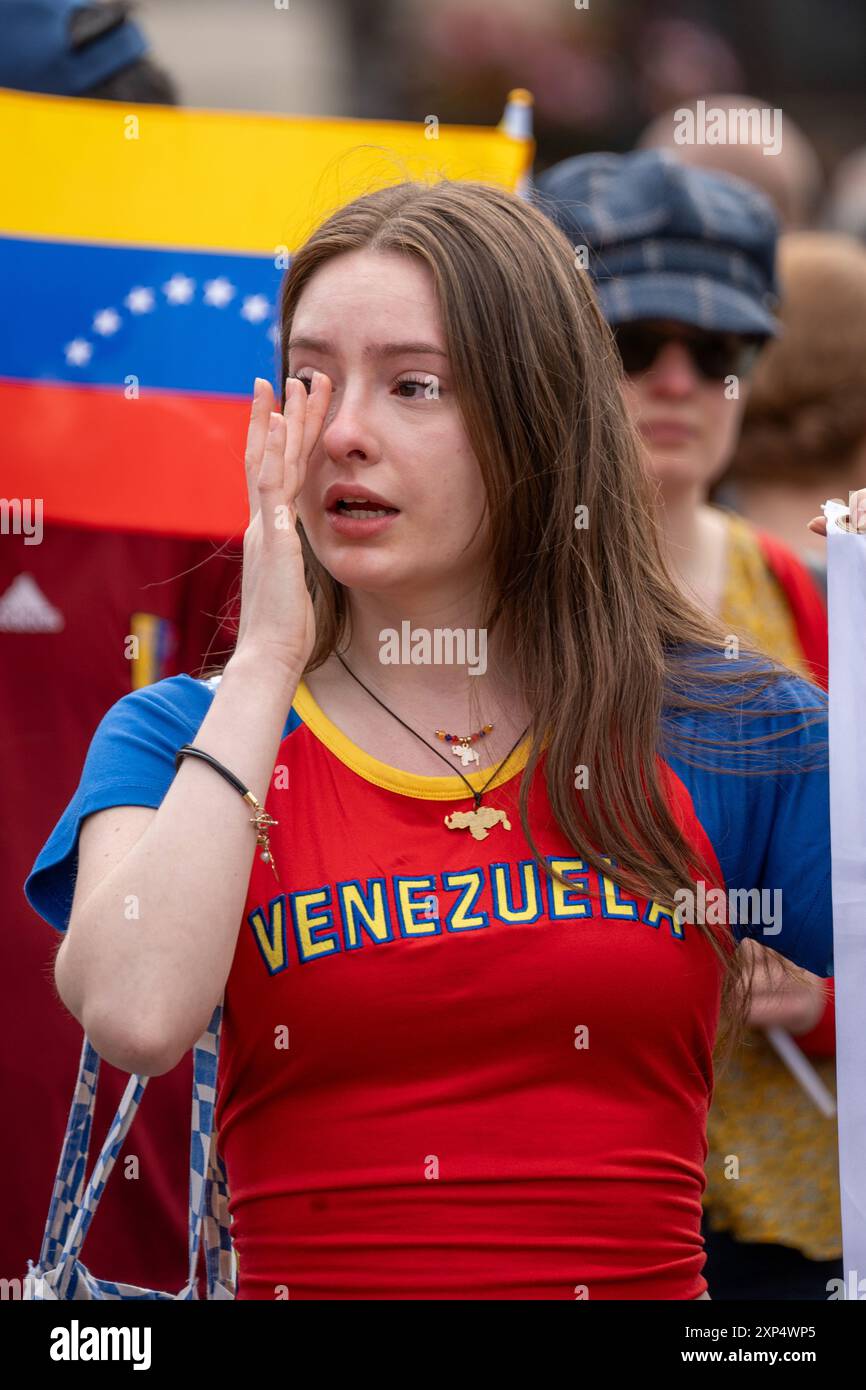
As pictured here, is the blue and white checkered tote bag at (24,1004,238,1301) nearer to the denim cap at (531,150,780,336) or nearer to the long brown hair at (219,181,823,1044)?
the long brown hair at (219,181,823,1044)

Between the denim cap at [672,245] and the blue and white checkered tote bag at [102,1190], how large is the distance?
1774 mm

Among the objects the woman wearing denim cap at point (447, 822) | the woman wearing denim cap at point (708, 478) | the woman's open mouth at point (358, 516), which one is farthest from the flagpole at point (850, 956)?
the woman wearing denim cap at point (708, 478)

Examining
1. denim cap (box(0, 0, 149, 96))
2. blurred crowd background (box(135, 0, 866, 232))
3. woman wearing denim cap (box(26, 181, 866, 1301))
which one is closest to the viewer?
woman wearing denim cap (box(26, 181, 866, 1301))

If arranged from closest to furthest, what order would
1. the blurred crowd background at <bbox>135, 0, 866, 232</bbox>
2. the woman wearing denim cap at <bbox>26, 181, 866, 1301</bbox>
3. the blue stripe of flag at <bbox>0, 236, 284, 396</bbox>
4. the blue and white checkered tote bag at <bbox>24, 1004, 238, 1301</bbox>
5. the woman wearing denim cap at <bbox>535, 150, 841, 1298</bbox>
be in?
the woman wearing denim cap at <bbox>26, 181, 866, 1301</bbox>, the blue and white checkered tote bag at <bbox>24, 1004, 238, 1301</bbox>, the woman wearing denim cap at <bbox>535, 150, 841, 1298</bbox>, the blue stripe of flag at <bbox>0, 236, 284, 396</bbox>, the blurred crowd background at <bbox>135, 0, 866, 232</bbox>

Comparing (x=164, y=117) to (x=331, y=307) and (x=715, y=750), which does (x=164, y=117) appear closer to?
(x=331, y=307)

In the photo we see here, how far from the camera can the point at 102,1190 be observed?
2.36 metres

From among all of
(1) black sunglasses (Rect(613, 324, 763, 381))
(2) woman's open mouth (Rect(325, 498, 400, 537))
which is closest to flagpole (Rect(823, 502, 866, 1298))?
(2) woman's open mouth (Rect(325, 498, 400, 537))

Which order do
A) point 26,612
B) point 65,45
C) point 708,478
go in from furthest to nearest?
1. point 708,478
2. point 65,45
3. point 26,612

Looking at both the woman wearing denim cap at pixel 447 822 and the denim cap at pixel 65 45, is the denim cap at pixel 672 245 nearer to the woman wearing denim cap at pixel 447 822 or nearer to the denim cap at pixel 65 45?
the denim cap at pixel 65 45

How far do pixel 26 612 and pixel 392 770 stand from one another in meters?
1.18

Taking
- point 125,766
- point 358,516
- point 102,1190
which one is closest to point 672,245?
point 358,516

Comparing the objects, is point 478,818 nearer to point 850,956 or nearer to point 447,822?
point 447,822

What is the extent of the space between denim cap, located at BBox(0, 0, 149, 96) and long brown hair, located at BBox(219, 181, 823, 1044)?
1.24 meters

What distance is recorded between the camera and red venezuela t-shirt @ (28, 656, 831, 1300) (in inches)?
84.4
